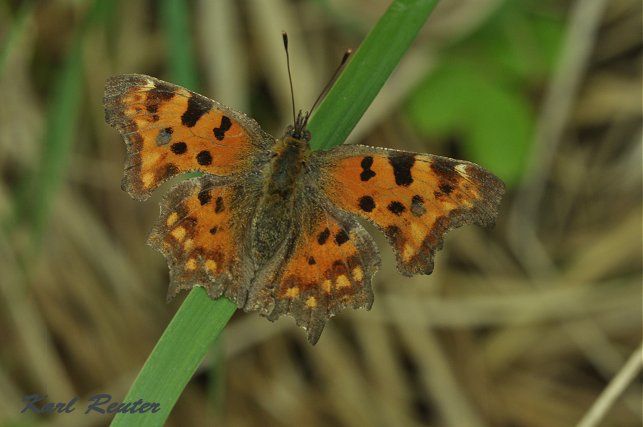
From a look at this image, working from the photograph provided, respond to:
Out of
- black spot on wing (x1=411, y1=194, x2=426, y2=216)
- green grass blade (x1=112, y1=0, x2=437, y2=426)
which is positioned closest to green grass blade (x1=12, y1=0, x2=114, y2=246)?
green grass blade (x1=112, y1=0, x2=437, y2=426)

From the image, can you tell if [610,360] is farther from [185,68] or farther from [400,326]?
[185,68]

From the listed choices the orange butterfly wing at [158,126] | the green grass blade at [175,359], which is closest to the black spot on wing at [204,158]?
the orange butterfly wing at [158,126]

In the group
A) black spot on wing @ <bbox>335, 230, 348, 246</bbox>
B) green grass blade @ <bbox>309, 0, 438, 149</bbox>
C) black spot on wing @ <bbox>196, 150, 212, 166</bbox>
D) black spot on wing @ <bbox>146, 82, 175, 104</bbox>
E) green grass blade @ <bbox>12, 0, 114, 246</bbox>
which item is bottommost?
green grass blade @ <bbox>12, 0, 114, 246</bbox>

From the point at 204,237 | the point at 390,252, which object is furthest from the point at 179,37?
the point at 390,252

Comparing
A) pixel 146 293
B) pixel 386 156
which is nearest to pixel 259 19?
pixel 146 293

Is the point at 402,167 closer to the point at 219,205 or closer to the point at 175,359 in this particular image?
the point at 219,205

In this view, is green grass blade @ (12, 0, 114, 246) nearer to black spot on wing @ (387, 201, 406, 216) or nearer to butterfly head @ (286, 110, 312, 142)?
butterfly head @ (286, 110, 312, 142)

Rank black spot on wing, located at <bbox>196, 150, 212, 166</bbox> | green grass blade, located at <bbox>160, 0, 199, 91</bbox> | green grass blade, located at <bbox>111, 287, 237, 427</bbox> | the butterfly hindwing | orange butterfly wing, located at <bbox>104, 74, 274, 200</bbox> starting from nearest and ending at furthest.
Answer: green grass blade, located at <bbox>111, 287, 237, 427</bbox> < the butterfly hindwing < orange butterfly wing, located at <bbox>104, 74, 274, 200</bbox> < black spot on wing, located at <bbox>196, 150, 212, 166</bbox> < green grass blade, located at <bbox>160, 0, 199, 91</bbox>
